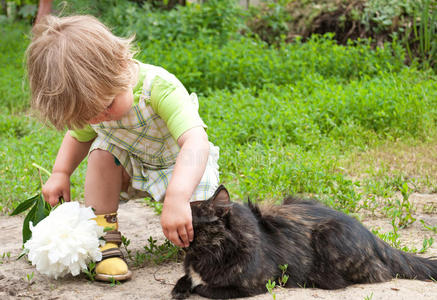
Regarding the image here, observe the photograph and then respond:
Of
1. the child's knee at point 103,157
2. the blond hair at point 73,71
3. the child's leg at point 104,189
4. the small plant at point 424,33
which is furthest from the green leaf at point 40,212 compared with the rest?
the small plant at point 424,33

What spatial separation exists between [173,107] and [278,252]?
3.04ft

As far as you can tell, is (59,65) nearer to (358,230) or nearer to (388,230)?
(358,230)

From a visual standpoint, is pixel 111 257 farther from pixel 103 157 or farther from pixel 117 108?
pixel 117 108

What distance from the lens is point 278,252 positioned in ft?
8.43

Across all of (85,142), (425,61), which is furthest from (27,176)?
(425,61)

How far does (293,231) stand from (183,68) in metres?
4.99

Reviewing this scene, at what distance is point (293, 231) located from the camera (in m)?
2.66

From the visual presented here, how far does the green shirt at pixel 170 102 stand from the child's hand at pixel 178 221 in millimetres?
413

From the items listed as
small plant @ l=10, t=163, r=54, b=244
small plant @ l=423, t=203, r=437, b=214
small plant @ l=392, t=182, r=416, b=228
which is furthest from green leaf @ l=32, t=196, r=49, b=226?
small plant @ l=423, t=203, r=437, b=214

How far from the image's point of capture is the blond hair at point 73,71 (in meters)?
2.42

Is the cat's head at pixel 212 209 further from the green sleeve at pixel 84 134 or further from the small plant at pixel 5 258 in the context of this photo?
the small plant at pixel 5 258

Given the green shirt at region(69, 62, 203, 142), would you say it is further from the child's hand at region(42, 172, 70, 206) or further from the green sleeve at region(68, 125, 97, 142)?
the child's hand at region(42, 172, 70, 206)

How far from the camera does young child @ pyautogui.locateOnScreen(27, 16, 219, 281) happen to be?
95.3 inches

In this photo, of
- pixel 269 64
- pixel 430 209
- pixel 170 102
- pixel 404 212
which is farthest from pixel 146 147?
pixel 269 64
